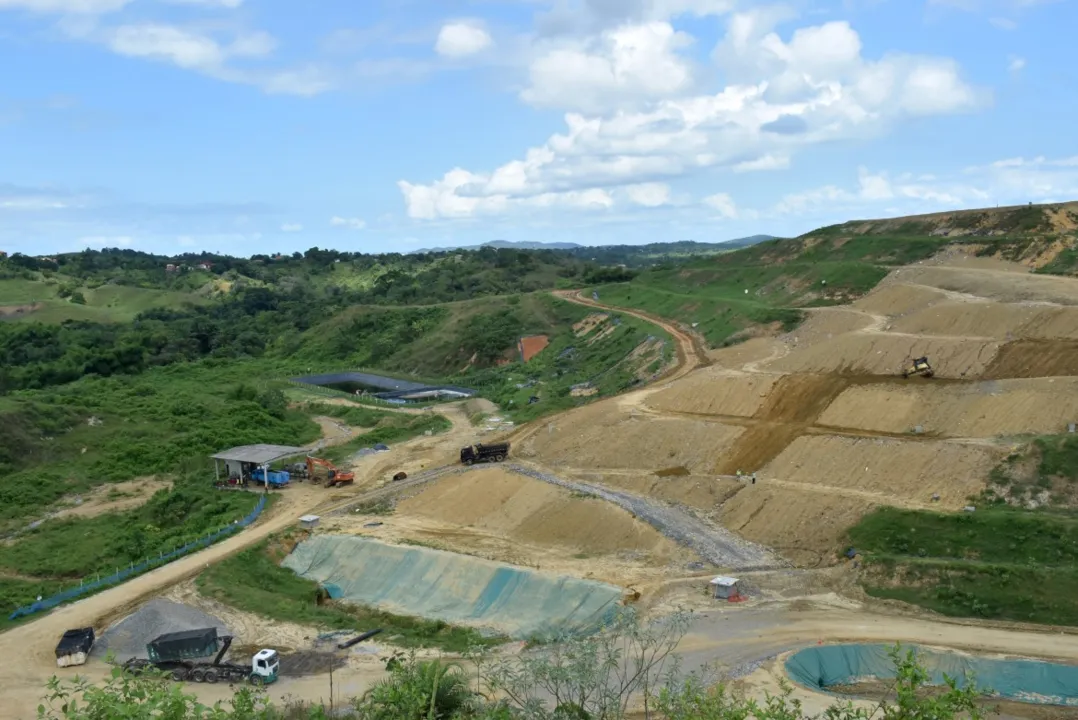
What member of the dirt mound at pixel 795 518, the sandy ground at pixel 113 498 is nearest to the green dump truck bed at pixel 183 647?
the dirt mound at pixel 795 518

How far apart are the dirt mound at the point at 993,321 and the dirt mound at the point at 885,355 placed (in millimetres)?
2067

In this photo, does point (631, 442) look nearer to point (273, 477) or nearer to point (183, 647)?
point (273, 477)

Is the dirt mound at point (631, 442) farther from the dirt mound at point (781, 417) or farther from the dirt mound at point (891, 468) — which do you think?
the dirt mound at point (891, 468)

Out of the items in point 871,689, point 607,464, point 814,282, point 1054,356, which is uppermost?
point 814,282

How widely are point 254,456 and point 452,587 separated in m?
20.8

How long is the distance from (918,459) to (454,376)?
5625cm

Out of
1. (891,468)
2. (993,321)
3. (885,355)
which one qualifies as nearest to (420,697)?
(891,468)

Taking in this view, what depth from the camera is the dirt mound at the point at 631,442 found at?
42625 millimetres

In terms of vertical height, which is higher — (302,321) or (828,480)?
(302,321)

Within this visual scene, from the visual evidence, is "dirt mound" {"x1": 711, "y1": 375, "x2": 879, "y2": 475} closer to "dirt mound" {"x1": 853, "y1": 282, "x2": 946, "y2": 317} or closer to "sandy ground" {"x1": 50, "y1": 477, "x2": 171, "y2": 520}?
"dirt mound" {"x1": 853, "y1": 282, "x2": 946, "y2": 317}

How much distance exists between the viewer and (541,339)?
3324 inches

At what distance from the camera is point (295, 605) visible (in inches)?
1249

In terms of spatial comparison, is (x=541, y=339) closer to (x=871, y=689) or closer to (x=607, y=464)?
(x=607, y=464)

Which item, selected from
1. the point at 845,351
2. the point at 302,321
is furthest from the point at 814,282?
the point at 302,321
